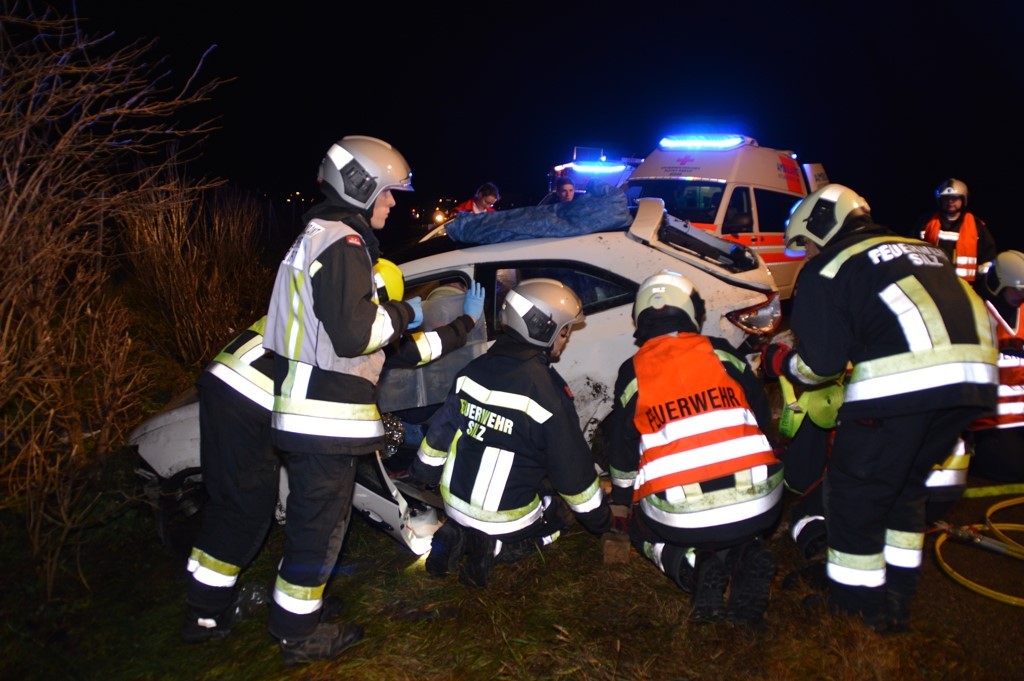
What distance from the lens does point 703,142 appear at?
31.7 ft

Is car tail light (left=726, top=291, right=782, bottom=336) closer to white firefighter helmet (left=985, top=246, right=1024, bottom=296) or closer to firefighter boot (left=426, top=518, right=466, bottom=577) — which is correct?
white firefighter helmet (left=985, top=246, right=1024, bottom=296)

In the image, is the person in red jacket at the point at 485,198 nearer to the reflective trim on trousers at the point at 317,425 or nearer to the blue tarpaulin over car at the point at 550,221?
the blue tarpaulin over car at the point at 550,221

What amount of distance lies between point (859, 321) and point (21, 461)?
13.0ft

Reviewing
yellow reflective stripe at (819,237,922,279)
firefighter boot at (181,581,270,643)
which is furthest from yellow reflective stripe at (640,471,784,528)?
firefighter boot at (181,581,270,643)

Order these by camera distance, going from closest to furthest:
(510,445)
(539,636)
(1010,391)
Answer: (539,636)
(510,445)
(1010,391)

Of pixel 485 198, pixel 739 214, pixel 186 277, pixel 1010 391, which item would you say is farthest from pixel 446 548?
pixel 739 214

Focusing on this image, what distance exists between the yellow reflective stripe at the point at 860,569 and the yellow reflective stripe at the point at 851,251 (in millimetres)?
1232

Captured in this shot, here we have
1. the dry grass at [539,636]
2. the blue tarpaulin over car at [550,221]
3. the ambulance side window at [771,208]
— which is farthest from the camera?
the ambulance side window at [771,208]

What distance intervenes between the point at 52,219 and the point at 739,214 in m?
7.50

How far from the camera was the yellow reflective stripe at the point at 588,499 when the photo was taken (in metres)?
3.26

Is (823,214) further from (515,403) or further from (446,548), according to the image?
(446,548)

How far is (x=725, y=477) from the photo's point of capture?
292cm

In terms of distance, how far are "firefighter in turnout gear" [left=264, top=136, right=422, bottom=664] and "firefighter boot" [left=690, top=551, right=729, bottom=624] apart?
153 centimetres

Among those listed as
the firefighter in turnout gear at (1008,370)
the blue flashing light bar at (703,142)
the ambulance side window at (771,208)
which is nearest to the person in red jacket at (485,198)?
the blue flashing light bar at (703,142)
